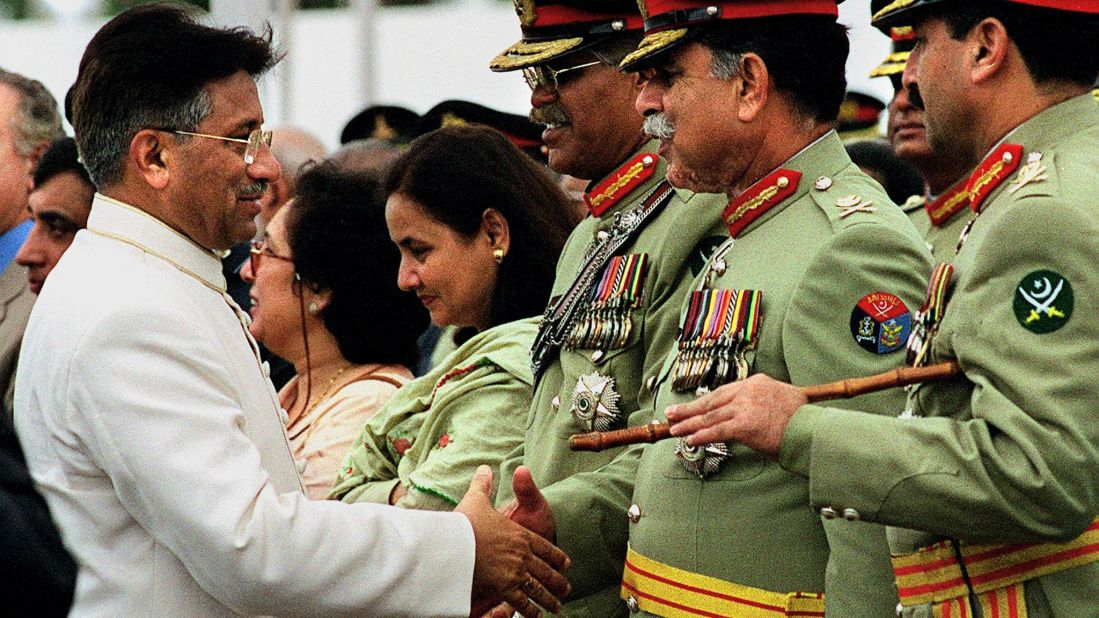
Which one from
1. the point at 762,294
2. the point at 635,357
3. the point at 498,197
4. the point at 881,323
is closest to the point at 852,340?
the point at 881,323

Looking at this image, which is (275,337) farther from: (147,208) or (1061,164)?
(1061,164)

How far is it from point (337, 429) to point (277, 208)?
254cm

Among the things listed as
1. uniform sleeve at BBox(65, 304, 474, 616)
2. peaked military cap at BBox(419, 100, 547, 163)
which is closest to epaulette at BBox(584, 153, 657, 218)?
uniform sleeve at BBox(65, 304, 474, 616)

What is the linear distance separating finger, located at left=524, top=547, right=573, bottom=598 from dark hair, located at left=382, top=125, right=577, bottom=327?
1239 millimetres

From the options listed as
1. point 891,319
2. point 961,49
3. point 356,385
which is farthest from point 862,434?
point 356,385

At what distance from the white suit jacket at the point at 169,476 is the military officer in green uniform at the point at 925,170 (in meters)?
2.17

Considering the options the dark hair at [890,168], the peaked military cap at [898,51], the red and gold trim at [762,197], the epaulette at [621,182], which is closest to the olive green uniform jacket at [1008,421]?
the red and gold trim at [762,197]

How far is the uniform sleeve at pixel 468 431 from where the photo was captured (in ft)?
15.1

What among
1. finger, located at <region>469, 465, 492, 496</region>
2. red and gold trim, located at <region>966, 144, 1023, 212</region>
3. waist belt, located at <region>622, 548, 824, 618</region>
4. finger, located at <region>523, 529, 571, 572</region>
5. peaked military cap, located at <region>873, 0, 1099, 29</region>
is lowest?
finger, located at <region>523, 529, 571, 572</region>

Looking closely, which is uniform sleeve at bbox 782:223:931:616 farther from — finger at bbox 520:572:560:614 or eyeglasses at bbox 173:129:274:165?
eyeglasses at bbox 173:129:274:165

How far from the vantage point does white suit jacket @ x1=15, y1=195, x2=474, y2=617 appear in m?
3.31

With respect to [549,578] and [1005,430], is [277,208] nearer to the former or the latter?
[549,578]

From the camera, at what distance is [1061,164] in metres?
3.03

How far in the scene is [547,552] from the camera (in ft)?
13.1
